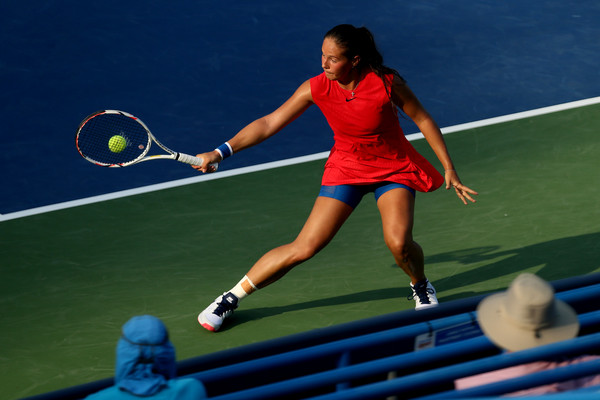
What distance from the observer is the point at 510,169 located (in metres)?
8.55

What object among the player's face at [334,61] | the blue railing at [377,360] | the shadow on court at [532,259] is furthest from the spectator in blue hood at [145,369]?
the shadow on court at [532,259]

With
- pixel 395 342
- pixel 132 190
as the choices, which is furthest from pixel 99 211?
pixel 395 342

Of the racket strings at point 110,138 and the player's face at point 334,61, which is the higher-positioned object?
the racket strings at point 110,138

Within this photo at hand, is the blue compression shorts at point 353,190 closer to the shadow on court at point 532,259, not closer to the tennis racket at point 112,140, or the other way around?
the shadow on court at point 532,259

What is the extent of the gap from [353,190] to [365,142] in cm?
33

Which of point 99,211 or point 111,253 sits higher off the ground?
point 99,211

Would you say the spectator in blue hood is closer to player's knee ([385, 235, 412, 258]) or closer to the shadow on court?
player's knee ([385, 235, 412, 258])

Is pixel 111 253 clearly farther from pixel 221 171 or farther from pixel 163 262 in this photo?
pixel 221 171

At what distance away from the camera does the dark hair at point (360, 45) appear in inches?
229

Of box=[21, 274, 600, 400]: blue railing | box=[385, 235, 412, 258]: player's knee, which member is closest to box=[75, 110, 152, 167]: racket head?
box=[385, 235, 412, 258]: player's knee

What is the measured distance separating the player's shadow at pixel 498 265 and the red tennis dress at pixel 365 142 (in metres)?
0.92

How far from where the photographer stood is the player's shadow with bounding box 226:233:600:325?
6.67 metres

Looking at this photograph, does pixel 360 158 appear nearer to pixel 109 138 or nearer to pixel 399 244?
pixel 399 244

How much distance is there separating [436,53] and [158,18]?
358 centimetres
